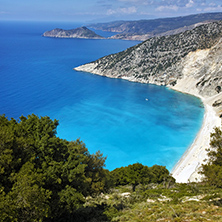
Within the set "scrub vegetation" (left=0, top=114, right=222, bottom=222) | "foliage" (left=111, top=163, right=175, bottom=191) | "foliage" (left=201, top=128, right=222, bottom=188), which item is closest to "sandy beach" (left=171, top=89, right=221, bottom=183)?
"foliage" (left=111, top=163, right=175, bottom=191)

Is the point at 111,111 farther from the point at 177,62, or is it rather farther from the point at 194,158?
the point at 177,62

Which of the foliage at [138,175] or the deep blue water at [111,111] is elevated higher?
the deep blue water at [111,111]

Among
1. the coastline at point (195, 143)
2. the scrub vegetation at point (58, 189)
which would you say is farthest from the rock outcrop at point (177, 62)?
the scrub vegetation at point (58, 189)

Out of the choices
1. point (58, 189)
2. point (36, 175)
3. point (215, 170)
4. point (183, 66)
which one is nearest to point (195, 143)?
point (215, 170)

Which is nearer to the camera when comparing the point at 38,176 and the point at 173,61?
the point at 38,176

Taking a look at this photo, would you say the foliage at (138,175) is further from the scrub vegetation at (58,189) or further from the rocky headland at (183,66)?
the rocky headland at (183,66)
